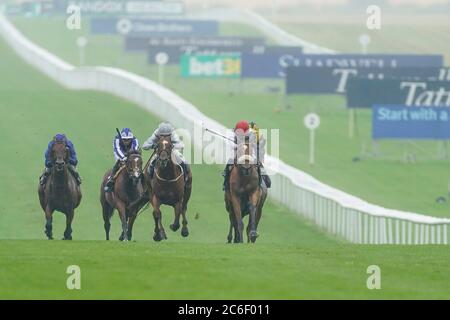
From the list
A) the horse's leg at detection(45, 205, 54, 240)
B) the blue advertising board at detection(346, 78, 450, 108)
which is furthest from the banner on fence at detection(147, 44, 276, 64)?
the horse's leg at detection(45, 205, 54, 240)

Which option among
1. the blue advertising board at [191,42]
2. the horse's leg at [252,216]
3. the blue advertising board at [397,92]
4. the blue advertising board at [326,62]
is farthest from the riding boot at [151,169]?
the blue advertising board at [191,42]

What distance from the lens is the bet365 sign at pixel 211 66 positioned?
206 ft

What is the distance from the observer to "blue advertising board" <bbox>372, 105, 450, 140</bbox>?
43.6 m

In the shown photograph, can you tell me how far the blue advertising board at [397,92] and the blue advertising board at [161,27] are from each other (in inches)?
1805

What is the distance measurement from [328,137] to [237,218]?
24.9m

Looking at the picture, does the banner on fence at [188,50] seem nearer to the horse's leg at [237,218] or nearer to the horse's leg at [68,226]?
the horse's leg at [68,226]

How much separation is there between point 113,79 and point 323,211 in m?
23.3

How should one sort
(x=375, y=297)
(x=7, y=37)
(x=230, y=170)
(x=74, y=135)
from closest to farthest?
(x=375, y=297)
(x=230, y=170)
(x=74, y=135)
(x=7, y=37)

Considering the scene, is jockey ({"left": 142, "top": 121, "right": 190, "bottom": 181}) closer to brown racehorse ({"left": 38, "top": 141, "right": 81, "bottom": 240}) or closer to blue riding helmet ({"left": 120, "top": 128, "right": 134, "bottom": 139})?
blue riding helmet ({"left": 120, "top": 128, "right": 134, "bottom": 139})

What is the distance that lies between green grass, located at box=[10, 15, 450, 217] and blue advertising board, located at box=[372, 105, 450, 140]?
2.21ft

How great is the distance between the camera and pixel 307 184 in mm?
30969
